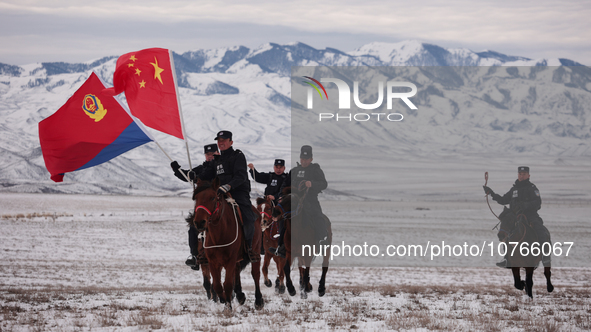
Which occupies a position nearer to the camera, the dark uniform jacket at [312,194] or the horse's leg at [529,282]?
the horse's leg at [529,282]

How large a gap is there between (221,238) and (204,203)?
0.96m

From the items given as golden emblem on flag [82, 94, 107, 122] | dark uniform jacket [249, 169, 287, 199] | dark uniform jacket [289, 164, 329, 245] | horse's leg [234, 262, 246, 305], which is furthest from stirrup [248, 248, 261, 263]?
golden emblem on flag [82, 94, 107, 122]

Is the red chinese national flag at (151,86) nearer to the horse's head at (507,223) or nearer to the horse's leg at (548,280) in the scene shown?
the horse's head at (507,223)

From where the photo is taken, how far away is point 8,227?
35344 millimetres

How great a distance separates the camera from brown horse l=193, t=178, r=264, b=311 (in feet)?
29.5

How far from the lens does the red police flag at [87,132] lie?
11.8 m

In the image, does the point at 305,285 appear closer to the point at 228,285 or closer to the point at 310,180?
the point at 310,180

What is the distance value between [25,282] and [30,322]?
7078mm

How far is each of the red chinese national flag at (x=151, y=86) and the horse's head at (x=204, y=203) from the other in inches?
115

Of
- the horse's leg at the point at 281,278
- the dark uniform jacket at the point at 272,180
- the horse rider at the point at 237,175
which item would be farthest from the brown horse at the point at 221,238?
the dark uniform jacket at the point at 272,180

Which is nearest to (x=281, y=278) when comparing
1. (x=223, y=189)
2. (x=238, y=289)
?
(x=238, y=289)

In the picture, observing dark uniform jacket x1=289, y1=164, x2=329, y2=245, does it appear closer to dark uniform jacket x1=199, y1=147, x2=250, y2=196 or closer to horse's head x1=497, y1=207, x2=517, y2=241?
dark uniform jacket x1=199, y1=147, x2=250, y2=196

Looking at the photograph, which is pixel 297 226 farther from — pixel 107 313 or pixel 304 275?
pixel 107 313

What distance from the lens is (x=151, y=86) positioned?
12.0 metres
